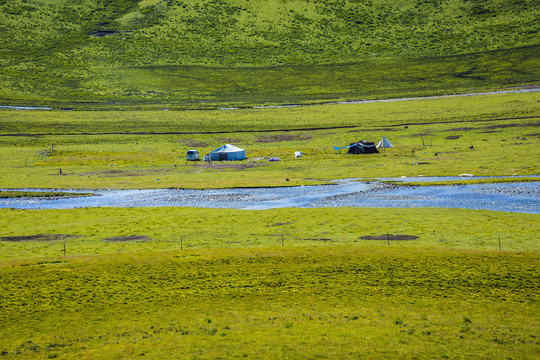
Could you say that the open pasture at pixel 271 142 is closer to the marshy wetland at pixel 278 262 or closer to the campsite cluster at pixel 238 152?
the marshy wetland at pixel 278 262

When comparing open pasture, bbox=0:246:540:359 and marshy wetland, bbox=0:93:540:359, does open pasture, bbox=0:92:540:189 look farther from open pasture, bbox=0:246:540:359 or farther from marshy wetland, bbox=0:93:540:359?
open pasture, bbox=0:246:540:359

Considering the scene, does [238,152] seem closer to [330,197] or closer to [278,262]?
[330,197]

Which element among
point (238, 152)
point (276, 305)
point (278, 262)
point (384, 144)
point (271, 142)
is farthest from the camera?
point (271, 142)

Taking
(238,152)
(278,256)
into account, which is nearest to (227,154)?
(238,152)

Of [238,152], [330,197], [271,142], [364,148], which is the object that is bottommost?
[330,197]

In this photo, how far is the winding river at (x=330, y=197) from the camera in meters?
54.4

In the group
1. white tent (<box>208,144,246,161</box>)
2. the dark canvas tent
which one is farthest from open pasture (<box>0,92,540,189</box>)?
white tent (<box>208,144,246,161</box>)

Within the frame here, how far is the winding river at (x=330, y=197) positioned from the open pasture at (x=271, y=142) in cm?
561

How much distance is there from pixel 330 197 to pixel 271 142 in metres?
68.1

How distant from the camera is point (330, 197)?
62.1 meters

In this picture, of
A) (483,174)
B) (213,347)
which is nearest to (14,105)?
(483,174)

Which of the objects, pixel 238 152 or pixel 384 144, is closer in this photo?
pixel 238 152

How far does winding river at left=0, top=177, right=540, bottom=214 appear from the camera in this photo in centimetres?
5441

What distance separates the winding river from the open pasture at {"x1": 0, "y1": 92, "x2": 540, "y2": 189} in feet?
18.4
